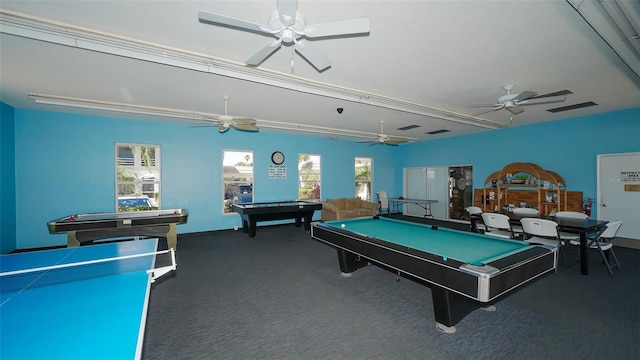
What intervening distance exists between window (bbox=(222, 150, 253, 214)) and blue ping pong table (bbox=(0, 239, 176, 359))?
4836 millimetres

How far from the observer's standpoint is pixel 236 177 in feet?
23.0

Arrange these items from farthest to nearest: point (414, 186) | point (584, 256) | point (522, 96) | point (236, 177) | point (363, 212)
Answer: point (414, 186) < point (363, 212) < point (236, 177) < point (584, 256) < point (522, 96)

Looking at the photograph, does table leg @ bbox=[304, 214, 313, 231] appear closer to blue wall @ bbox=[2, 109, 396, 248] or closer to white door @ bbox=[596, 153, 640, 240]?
blue wall @ bbox=[2, 109, 396, 248]

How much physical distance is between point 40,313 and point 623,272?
21.2 ft

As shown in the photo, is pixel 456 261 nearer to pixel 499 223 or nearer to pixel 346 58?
pixel 346 58

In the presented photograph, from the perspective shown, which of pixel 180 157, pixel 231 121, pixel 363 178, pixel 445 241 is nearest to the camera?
pixel 445 241

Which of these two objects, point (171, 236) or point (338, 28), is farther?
point (171, 236)

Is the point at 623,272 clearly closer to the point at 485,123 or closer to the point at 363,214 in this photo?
the point at 485,123

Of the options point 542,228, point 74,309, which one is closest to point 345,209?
point 542,228

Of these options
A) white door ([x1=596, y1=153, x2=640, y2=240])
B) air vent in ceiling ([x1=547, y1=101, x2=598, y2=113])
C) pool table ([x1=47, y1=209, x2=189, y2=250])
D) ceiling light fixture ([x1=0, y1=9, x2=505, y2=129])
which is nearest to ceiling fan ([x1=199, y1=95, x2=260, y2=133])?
ceiling light fixture ([x1=0, y1=9, x2=505, y2=129])

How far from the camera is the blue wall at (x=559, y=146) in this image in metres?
5.16

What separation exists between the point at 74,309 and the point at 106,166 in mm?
5560

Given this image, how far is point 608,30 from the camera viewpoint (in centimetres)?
Answer: 228

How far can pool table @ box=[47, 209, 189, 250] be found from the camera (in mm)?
4027
